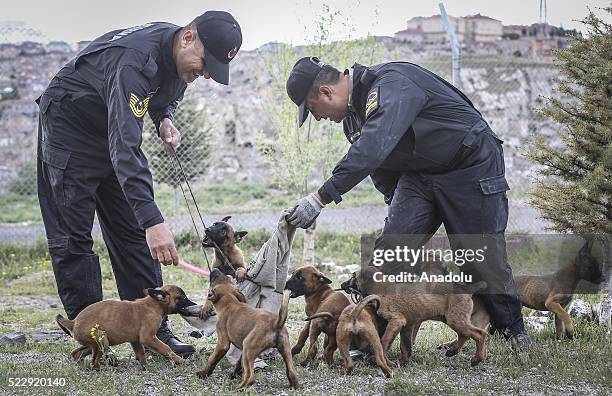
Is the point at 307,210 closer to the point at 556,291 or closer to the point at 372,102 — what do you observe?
the point at 372,102

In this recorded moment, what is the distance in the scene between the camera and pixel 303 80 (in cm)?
532

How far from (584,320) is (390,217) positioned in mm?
2415

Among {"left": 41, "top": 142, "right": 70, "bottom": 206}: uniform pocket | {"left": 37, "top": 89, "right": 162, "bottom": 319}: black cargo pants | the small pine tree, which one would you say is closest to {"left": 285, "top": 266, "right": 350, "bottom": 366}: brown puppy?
{"left": 37, "top": 89, "right": 162, "bottom": 319}: black cargo pants

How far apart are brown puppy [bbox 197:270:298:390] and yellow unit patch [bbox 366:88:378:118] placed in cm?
128

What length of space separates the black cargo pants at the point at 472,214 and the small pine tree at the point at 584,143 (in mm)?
1403

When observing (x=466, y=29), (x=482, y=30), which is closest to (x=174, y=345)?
(x=482, y=30)

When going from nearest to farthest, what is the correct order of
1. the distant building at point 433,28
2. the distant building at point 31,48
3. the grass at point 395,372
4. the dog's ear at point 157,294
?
1. the grass at point 395,372
2. the dog's ear at point 157,294
3. the distant building at point 31,48
4. the distant building at point 433,28

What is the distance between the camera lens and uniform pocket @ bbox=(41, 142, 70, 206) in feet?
17.8

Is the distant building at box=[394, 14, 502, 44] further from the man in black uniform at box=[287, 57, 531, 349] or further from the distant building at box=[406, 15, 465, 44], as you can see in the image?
the man in black uniform at box=[287, 57, 531, 349]

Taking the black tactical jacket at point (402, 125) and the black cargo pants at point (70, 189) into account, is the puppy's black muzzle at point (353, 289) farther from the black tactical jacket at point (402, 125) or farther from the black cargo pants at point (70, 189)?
the black cargo pants at point (70, 189)

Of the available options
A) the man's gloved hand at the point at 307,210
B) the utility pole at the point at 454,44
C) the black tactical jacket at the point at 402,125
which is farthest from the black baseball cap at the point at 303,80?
the utility pole at the point at 454,44

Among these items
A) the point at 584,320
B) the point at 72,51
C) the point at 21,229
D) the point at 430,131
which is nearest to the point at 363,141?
the point at 430,131

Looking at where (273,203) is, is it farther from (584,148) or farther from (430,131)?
(430,131)

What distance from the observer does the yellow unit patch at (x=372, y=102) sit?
16.6ft
